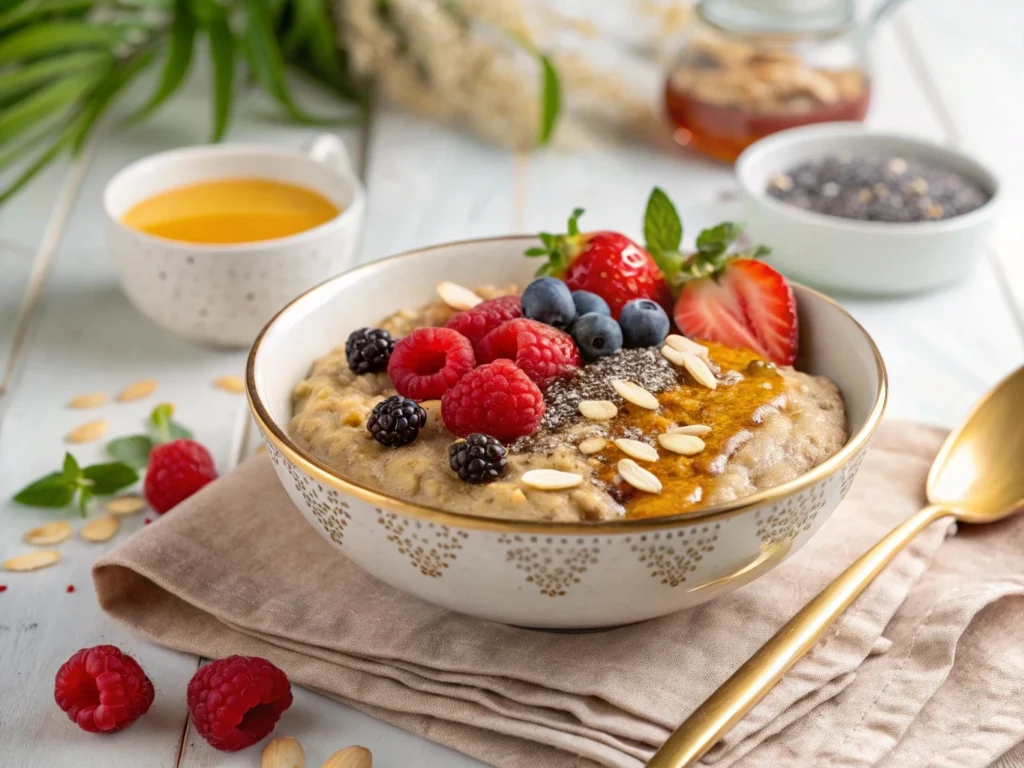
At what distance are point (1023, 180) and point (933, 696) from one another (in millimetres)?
2548

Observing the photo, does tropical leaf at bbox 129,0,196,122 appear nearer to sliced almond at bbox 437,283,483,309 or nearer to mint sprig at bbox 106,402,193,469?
mint sprig at bbox 106,402,193,469

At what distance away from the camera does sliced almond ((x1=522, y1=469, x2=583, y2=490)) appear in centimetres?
166

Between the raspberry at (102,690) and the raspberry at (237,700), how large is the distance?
0.25 feet

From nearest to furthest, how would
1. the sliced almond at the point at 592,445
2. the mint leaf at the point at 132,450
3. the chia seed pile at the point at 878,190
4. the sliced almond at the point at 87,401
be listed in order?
1. the sliced almond at the point at 592,445
2. the mint leaf at the point at 132,450
3. the sliced almond at the point at 87,401
4. the chia seed pile at the point at 878,190

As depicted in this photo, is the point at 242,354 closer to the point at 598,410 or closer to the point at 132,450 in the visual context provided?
the point at 132,450

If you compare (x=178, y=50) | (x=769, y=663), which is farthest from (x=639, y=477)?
(x=178, y=50)

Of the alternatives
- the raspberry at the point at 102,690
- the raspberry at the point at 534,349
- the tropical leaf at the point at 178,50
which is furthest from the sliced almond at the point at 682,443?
the tropical leaf at the point at 178,50

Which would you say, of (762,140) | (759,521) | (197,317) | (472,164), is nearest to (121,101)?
(472,164)

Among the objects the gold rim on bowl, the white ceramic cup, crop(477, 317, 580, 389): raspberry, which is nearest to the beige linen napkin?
the gold rim on bowl

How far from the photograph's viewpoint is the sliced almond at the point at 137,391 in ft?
8.70

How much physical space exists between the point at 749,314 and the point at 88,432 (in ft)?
4.52

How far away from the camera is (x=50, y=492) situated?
223cm

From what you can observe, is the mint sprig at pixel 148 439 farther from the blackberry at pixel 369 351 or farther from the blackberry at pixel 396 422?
the blackberry at pixel 396 422

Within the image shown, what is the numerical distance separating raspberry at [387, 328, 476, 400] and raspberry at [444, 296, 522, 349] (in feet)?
0.24
